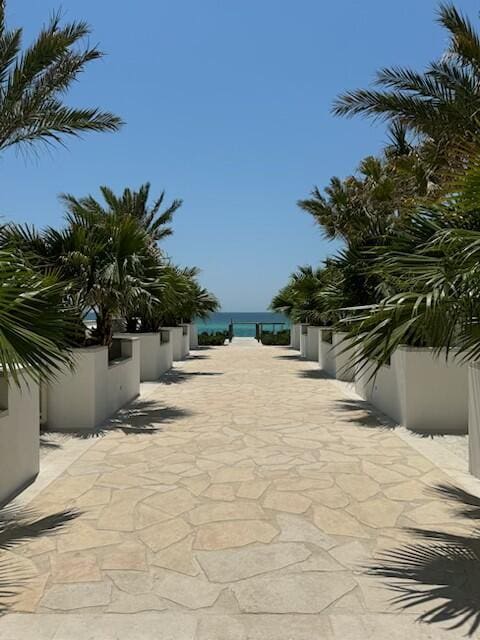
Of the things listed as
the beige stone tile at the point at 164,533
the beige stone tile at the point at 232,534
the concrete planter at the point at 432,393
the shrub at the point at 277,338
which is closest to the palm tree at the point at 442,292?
the beige stone tile at the point at 232,534

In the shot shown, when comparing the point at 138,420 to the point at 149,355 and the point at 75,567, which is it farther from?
the point at 149,355

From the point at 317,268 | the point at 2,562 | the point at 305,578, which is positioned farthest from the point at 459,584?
the point at 317,268

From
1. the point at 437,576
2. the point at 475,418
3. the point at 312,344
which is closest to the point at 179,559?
the point at 437,576

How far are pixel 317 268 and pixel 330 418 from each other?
11.8 m

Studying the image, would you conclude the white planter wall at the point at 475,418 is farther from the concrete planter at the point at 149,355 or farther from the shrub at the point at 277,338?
the shrub at the point at 277,338

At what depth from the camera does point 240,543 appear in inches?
150

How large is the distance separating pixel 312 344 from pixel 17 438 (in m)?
15.2

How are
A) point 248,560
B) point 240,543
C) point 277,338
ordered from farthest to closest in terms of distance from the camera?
point 277,338 < point 240,543 < point 248,560

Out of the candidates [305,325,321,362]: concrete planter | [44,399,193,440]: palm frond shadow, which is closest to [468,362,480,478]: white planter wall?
[44,399,193,440]: palm frond shadow

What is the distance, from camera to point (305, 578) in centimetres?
326

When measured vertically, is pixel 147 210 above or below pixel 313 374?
above

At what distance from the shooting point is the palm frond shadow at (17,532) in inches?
124

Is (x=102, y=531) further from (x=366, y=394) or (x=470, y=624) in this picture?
(x=366, y=394)

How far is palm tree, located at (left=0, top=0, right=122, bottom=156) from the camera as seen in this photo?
25.3ft
